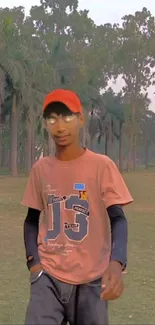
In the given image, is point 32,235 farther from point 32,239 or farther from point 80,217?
point 80,217

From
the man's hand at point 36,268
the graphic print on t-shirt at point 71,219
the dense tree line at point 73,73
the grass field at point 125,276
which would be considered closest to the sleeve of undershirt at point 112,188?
the graphic print on t-shirt at point 71,219

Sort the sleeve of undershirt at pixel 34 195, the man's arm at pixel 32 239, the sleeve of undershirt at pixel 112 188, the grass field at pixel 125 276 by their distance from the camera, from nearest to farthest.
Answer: the sleeve of undershirt at pixel 112 188
the man's arm at pixel 32 239
the sleeve of undershirt at pixel 34 195
the grass field at pixel 125 276

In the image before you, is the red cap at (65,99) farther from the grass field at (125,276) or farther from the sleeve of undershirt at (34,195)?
the grass field at (125,276)

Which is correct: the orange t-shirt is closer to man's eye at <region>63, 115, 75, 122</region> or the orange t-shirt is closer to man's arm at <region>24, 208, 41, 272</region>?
man's arm at <region>24, 208, 41, 272</region>

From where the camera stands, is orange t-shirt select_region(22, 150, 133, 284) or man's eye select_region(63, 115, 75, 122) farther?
man's eye select_region(63, 115, 75, 122)

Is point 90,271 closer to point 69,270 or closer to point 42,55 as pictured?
point 69,270

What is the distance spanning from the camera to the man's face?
115 inches

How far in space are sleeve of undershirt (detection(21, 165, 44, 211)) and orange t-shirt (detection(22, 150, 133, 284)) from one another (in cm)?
8

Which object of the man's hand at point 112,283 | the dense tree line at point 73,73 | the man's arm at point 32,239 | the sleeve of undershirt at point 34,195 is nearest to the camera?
the man's hand at point 112,283

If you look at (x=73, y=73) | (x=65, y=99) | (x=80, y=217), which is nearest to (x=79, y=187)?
(x=80, y=217)

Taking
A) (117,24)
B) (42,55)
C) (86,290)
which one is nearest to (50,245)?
(86,290)

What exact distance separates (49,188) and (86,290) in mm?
516

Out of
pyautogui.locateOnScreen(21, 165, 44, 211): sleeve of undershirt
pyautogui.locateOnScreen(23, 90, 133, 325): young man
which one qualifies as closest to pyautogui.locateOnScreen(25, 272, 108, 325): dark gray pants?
pyautogui.locateOnScreen(23, 90, 133, 325): young man

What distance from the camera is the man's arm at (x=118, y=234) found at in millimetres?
2684
